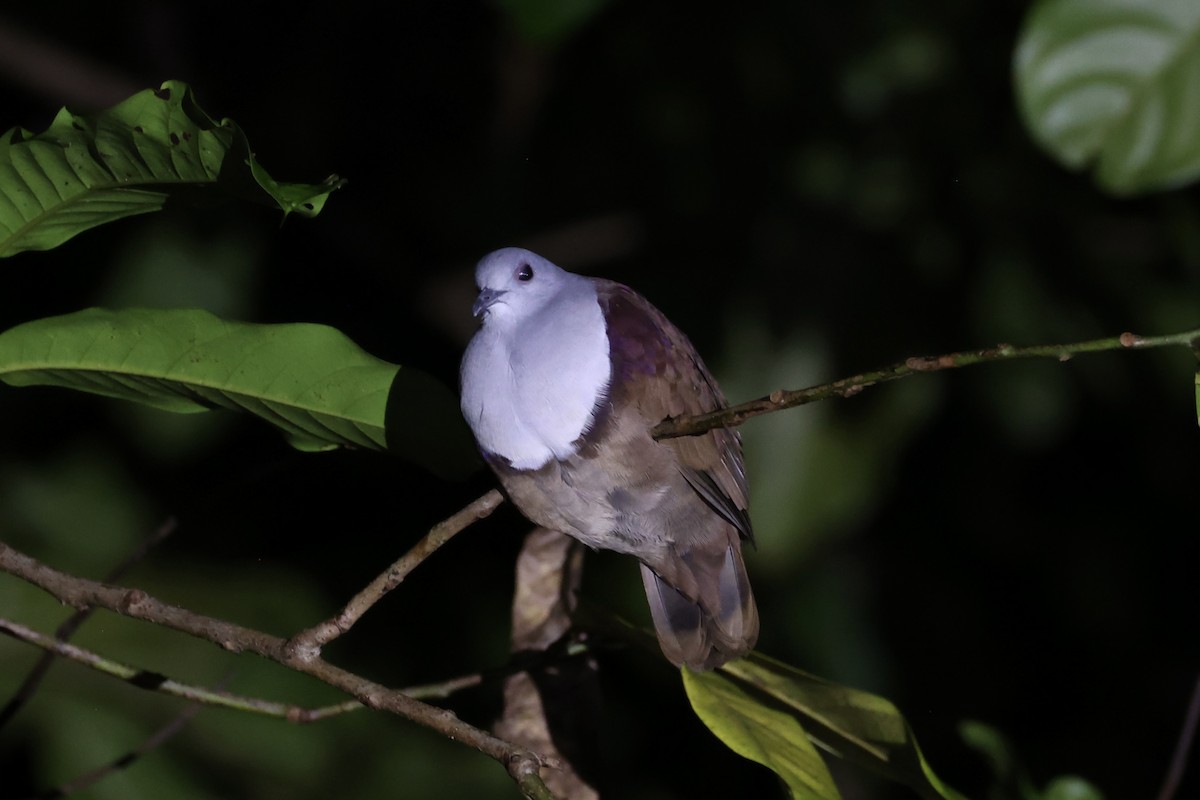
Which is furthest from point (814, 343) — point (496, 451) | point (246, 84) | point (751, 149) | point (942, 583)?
point (246, 84)

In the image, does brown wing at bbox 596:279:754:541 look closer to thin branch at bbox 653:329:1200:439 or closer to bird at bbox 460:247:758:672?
bird at bbox 460:247:758:672

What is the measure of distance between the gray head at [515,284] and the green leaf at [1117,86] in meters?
0.82

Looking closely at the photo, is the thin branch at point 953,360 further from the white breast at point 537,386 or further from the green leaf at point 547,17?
the green leaf at point 547,17

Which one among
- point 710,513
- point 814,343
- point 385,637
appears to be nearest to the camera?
point 710,513

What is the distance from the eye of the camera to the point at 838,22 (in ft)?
11.2

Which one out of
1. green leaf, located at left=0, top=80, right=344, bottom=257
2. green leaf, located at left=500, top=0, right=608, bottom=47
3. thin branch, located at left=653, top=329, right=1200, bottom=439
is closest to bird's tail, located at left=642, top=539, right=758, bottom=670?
thin branch, located at left=653, top=329, right=1200, bottom=439

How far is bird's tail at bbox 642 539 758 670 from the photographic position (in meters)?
1.97

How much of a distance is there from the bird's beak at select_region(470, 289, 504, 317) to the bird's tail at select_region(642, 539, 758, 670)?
481mm

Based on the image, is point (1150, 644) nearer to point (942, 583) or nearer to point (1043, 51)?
point (942, 583)

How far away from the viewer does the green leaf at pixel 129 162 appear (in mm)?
1497

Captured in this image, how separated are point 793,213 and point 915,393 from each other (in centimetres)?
57

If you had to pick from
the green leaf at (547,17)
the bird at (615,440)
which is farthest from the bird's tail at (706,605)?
the green leaf at (547,17)

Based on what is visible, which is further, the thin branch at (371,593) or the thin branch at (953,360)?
the thin branch at (371,593)

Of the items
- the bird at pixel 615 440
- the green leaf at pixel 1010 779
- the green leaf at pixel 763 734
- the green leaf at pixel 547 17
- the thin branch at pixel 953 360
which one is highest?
the green leaf at pixel 547 17
